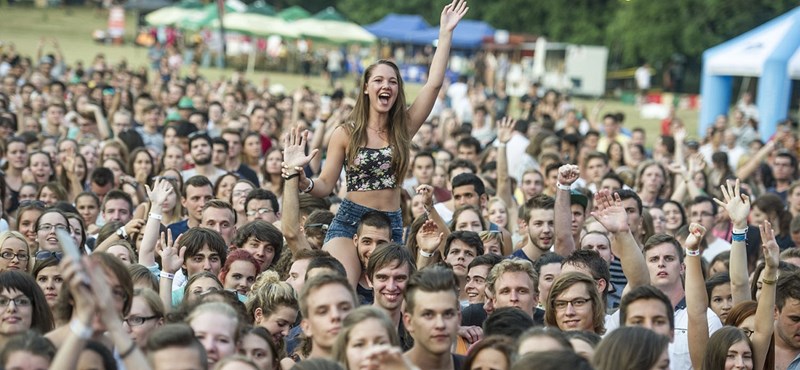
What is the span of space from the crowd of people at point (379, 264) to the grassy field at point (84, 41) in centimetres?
2336

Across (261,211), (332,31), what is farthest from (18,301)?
(332,31)

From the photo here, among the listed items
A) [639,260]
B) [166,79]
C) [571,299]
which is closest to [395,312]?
[571,299]

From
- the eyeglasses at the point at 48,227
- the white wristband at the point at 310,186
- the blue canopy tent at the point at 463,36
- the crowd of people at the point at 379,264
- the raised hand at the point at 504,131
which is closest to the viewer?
the crowd of people at the point at 379,264

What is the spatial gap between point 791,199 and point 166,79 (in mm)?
19969

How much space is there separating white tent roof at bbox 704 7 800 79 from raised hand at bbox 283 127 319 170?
1870 centimetres

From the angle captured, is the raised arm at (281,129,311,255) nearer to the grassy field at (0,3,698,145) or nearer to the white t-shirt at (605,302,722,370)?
the white t-shirt at (605,302,722,370)

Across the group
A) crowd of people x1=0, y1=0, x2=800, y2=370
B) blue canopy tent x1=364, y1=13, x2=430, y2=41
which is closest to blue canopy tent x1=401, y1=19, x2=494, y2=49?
blue canopy tent x1=364, y1=13, x2=430, y2=41

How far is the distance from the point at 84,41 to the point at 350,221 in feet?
163

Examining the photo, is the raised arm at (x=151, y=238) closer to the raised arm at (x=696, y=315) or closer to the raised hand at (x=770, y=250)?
the raised arm at (x=696, y=315)

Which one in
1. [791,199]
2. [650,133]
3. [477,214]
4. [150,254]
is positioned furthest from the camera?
[650,133]

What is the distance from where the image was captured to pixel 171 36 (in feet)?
166

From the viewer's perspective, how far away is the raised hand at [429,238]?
→ 783 centimetres

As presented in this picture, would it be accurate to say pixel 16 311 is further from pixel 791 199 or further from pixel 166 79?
pixel 166 79

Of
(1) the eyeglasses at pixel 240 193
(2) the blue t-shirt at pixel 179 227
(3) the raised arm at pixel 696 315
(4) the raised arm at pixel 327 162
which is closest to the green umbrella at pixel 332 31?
(1) the eyeglasses at pixel 240 193
